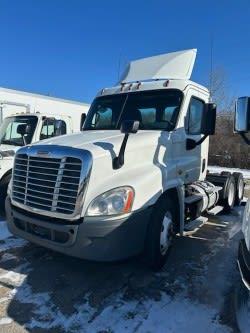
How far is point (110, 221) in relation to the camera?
4180 mm

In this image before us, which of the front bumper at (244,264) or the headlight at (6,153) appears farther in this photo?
the headlight at (6,153)

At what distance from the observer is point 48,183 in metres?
4.54

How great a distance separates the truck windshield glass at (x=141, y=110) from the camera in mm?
5754

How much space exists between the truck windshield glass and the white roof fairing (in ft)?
2.11

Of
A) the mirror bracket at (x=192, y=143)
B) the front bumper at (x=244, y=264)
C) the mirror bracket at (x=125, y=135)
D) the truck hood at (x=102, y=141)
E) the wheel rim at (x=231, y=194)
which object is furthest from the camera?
the wheel rim at (x=231, y=194)

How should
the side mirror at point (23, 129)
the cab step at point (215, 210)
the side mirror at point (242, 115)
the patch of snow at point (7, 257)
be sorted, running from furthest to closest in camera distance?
the side mirror at point (23, 129) → the cab step at point (215, 210) → the patch of snow at point (7, 257) → the side mirror at point (242, 115)

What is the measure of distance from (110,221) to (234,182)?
5.92 meters

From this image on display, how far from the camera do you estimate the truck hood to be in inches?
180

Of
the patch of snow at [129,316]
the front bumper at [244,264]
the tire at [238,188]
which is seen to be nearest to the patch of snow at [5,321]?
the patch of snow at [129,316]

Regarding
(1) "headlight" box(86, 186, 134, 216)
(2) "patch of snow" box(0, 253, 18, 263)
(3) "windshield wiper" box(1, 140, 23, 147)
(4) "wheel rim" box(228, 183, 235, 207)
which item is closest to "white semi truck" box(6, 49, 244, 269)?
(1) "headlight" box(86, 186, 134, 216)

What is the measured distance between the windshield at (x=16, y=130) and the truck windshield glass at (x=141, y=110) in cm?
228

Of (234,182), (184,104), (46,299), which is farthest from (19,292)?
(234,182)

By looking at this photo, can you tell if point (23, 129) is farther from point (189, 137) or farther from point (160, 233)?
point (160, 233)

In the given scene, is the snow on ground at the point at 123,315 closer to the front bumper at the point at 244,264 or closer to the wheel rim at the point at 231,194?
the front bumper at the point at 244,264
